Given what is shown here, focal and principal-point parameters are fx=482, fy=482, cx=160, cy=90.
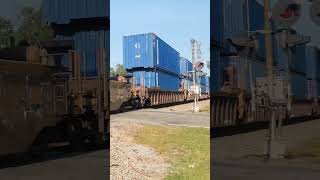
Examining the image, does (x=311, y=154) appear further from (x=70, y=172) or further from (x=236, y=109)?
(x=70, y=172)

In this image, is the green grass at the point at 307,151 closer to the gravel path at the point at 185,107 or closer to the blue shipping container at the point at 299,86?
the blue shipping container at the point at 299,86

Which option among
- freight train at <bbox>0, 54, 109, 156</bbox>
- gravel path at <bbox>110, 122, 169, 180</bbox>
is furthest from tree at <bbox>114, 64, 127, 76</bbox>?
gravel path at <bbox>110, 122, 169, 180</bbox>

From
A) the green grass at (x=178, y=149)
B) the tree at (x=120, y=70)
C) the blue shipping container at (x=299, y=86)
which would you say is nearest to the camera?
the blue shipping container at (x=299, y=86)

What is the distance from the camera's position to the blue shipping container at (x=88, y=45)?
9.06ft

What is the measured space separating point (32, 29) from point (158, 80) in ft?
2.57

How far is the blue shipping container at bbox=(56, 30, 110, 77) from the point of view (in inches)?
109

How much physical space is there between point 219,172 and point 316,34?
875mm

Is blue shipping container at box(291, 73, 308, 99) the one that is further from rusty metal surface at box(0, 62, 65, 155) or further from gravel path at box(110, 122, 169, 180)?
rusty metal surface at box(0, 62, 65, 155)

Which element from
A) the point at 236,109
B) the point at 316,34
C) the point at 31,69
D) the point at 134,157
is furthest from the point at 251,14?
the point at 31,69

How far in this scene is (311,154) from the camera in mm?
2457

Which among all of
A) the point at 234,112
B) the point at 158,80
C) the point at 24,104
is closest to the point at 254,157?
the point at 234,112

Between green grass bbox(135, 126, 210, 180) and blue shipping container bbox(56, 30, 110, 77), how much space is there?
0.47 m

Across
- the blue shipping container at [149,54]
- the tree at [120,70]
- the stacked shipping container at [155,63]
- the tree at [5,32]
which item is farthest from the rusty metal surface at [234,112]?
the tree at [5,32]

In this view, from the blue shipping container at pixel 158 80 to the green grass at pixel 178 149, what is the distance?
0.79 feet
